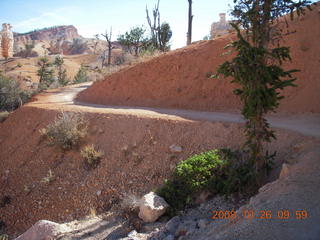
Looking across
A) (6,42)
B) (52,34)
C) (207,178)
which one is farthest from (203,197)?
(52,34)

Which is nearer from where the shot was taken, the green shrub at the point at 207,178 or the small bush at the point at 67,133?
the green shrub at the point at 207,178

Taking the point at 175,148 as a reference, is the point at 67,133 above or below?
above

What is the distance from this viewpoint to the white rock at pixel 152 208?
5082 millimetres

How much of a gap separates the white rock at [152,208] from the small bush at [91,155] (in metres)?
3.24

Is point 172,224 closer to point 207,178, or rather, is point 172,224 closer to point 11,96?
point 207,178

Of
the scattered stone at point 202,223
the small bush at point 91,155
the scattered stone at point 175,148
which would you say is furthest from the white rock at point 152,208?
the small bush at point 91,155

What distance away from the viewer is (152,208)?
16.6 ft

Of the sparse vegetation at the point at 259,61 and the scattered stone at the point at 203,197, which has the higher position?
the sparse vegetation at the point at 259,61

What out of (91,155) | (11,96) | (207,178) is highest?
(11,96)

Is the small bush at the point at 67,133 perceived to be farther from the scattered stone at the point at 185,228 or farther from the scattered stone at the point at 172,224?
the scattered stone at the point at 185,228

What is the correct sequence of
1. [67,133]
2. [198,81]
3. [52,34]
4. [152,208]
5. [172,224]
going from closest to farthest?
1. [172,224]
2. [152,208]
3. [67,133]
4. [198,81]
5. [52,34]

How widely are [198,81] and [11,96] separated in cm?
1251

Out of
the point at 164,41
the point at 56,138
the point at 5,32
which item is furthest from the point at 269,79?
the point at 5,32

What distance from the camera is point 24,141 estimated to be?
11.0 m
